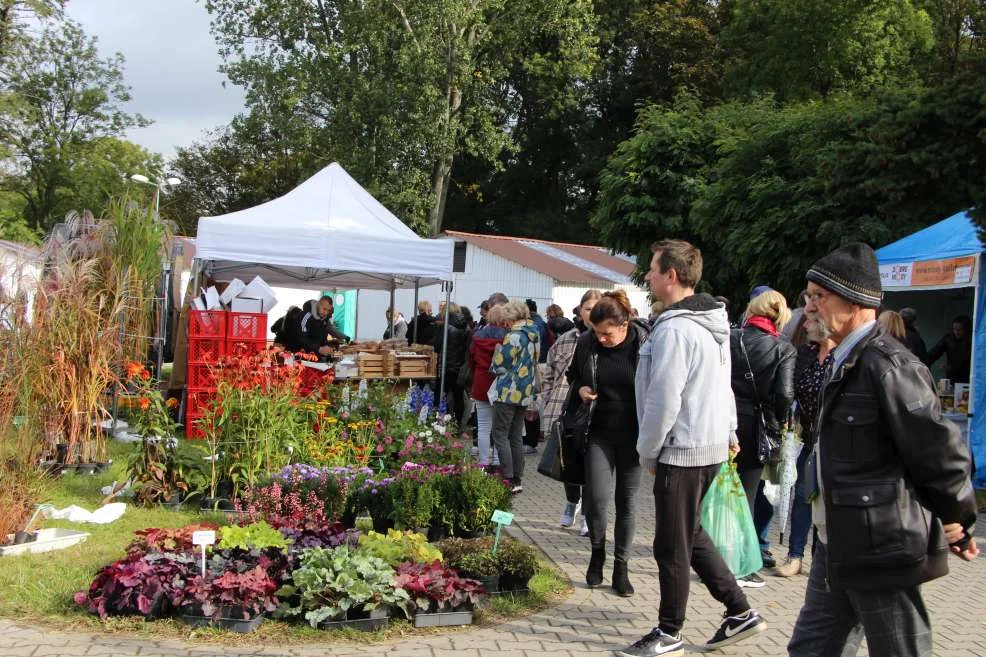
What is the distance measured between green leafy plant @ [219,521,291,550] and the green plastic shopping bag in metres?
2.35

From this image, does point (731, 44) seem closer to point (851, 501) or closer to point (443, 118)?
point (443, 118)

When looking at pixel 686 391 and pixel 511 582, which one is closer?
pixel 686 391

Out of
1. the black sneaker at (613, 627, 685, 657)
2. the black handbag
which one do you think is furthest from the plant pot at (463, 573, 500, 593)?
the black handbag

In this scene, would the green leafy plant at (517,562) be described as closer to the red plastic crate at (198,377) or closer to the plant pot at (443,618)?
the plant pot at (443,618)

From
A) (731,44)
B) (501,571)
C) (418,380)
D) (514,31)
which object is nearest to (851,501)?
(501,571)

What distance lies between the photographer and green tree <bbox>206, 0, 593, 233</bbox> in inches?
1253

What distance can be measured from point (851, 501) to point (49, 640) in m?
3.77

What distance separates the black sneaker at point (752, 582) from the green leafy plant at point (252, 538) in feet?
Result: 9.42

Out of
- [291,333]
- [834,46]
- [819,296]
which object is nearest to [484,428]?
[291,333]

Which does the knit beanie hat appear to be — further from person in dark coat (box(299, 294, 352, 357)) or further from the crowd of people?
person in dark coat (box(299, 294, 352, 357))

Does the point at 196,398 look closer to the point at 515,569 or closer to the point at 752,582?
the point at 515,569

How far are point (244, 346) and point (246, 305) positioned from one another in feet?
1.76

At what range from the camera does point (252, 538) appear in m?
5.25

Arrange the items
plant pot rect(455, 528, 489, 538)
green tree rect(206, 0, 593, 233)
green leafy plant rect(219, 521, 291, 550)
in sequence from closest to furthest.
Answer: green leafy plant rect(219, 521, 291, 550), plant pot rect(455, 528, 489, 538), green tree rect(206, 0, 593, 233)
